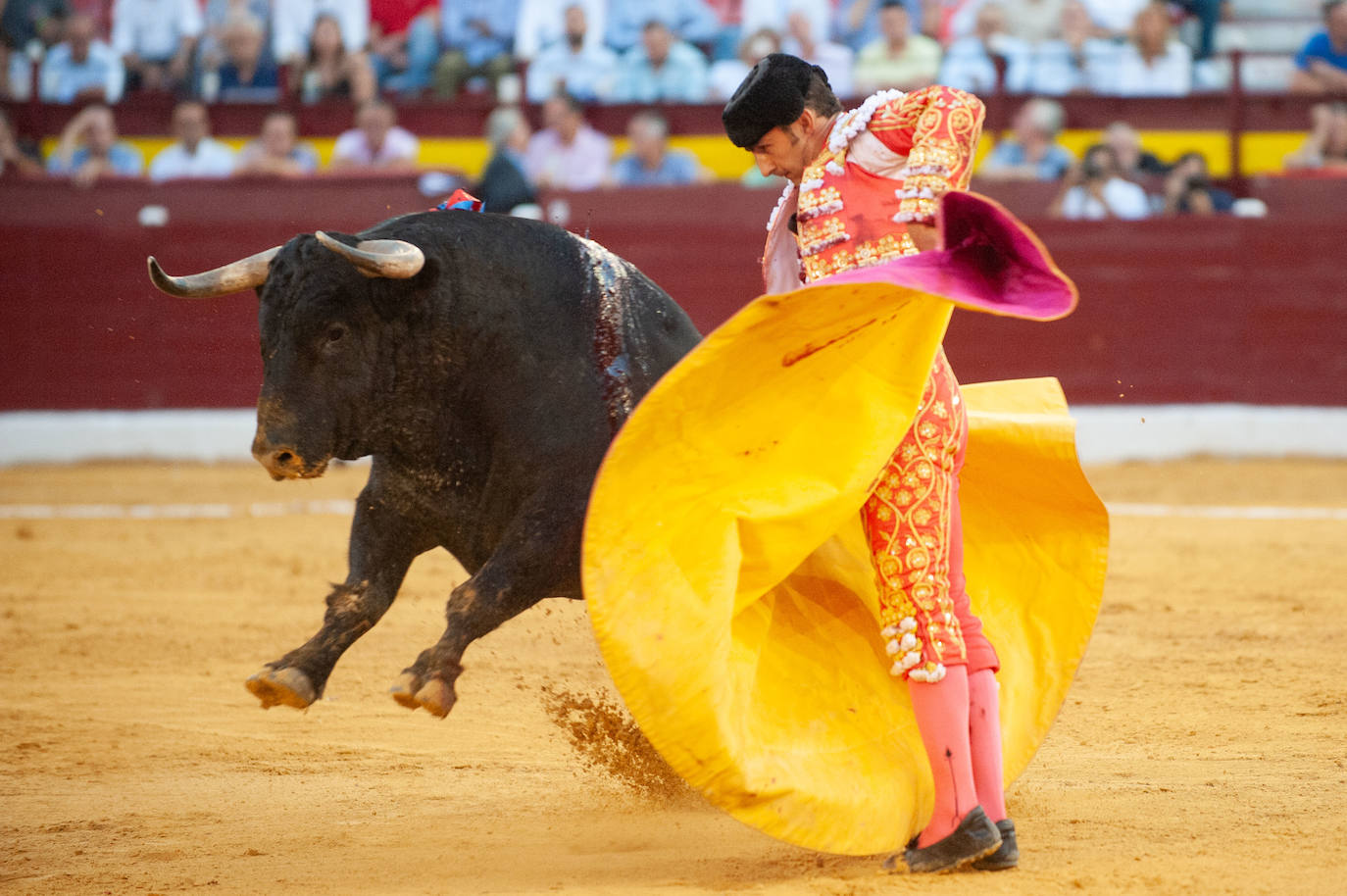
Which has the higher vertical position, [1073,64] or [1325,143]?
[1073,64]

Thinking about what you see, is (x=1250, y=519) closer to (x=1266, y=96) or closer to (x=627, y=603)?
(x=1266, y=96)

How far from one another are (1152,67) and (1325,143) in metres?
0.97

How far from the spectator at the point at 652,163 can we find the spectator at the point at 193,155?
214 cm

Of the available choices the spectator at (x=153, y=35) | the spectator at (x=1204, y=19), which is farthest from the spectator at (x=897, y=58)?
the spectator at (x=153, y=35)

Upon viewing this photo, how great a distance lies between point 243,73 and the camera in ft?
28.1

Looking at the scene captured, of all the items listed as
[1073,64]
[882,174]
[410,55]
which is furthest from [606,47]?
[882,174]

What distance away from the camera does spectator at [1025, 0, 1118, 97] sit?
8156mm

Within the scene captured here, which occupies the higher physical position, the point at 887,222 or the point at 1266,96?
the point at 887,222

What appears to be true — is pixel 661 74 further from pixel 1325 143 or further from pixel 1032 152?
pixel 1325 143

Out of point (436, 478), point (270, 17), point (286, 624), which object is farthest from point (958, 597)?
point (270, 17)

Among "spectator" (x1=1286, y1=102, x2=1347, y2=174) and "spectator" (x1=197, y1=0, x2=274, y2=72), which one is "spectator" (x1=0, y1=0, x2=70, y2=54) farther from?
"spectator" (x1=1286, y1=102, x2=1347, y2=174)

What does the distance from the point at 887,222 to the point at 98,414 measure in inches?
273

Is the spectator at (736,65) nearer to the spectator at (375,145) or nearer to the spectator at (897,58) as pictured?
the spectator at (897,58)

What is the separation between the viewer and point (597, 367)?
268 cm
